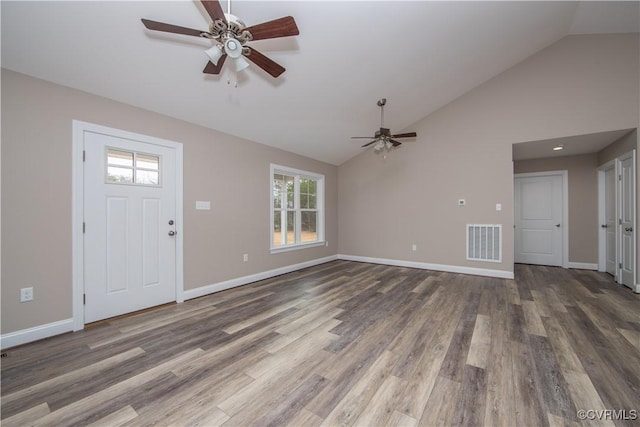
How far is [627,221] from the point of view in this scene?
386 centimetres

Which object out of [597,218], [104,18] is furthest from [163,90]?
[597,218]

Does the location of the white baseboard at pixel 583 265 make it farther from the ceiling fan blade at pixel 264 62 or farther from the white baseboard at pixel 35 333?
the white baseboard at pixel 35 333

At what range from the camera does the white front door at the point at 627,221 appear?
12.0 feet

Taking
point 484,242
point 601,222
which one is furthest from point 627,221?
point 484,242

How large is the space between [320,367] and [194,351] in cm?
112

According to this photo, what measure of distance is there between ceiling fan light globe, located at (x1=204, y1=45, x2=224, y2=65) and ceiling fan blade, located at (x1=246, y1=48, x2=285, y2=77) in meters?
0.22

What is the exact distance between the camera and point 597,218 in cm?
489

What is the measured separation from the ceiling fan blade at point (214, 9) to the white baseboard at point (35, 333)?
125 inches

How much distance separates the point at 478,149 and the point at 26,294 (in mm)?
6523

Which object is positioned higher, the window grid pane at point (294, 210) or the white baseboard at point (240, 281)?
the window grid pane at point (294, 210)

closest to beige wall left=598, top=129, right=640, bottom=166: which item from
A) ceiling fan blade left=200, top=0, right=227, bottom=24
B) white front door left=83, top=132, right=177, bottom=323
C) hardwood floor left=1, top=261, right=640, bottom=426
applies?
hardwood floor left=1, top=261, right=640, bottom=426

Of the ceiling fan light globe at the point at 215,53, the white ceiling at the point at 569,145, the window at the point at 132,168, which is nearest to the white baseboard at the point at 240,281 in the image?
the window at the point at 132,168

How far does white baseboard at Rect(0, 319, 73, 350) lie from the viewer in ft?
7.13

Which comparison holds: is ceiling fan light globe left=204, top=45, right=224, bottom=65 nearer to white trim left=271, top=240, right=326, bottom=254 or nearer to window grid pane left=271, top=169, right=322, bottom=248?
window grid pane left=271, top=169, right=322, bottom=248
